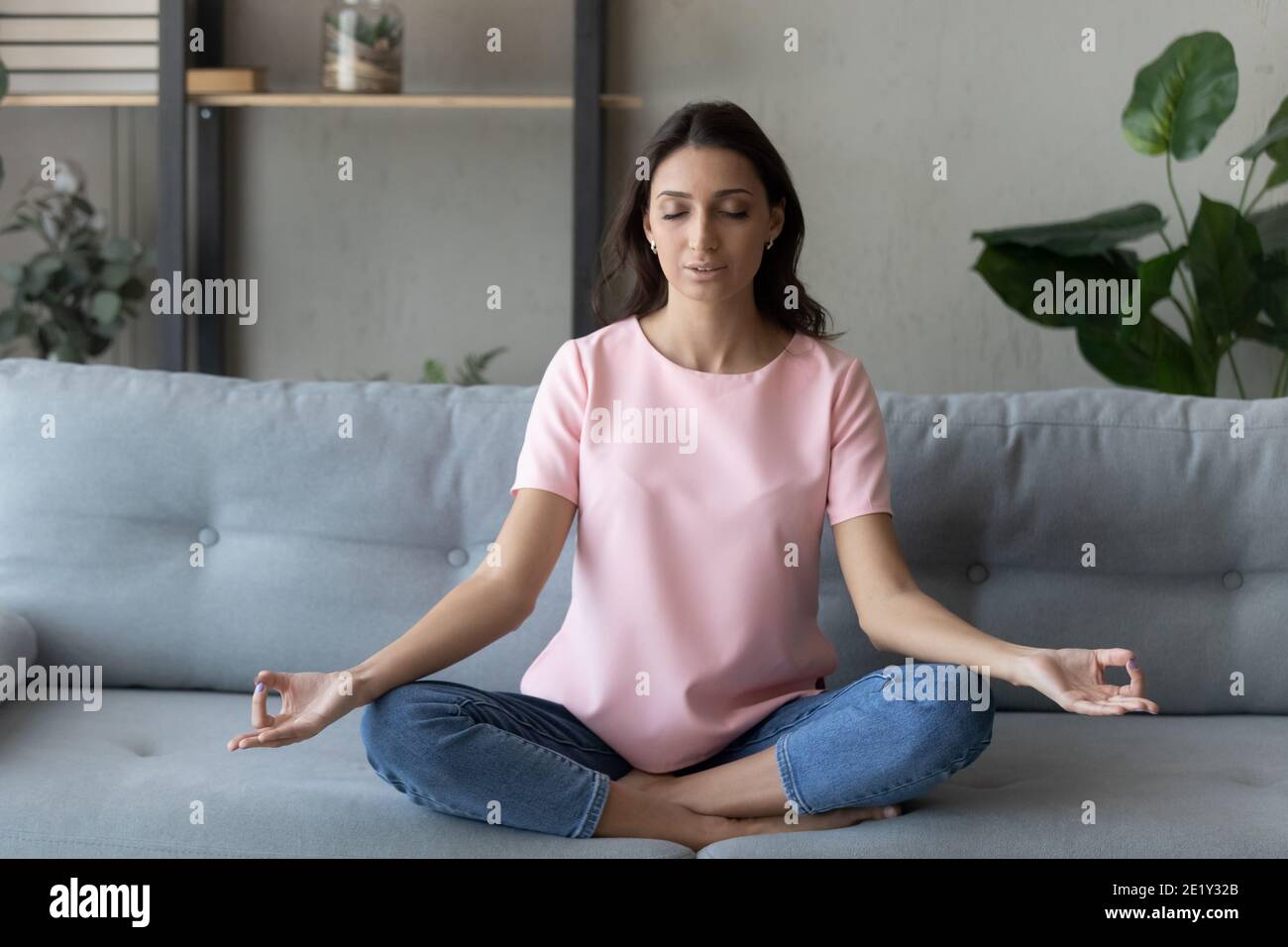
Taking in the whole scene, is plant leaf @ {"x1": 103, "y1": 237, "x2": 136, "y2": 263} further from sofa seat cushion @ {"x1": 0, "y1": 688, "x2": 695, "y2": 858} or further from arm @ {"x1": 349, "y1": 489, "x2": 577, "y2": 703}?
arm @ {"x1": 349, "y1": 489, "x2": 577, "y2": 703}

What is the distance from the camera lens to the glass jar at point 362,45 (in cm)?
256

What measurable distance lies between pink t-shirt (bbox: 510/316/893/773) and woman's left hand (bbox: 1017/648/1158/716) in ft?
1.04

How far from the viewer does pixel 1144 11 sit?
2.67m

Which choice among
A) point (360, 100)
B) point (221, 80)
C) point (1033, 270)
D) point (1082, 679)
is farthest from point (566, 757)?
point (221, 80)

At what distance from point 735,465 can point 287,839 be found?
1.96 ft

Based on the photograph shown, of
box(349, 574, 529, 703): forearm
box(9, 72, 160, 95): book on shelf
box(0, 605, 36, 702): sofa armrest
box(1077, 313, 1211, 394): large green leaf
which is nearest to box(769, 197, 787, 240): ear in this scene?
box(349, 574, 529, 703): forearm

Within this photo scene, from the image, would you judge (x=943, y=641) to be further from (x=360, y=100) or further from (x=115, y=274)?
(x=115, y=274)

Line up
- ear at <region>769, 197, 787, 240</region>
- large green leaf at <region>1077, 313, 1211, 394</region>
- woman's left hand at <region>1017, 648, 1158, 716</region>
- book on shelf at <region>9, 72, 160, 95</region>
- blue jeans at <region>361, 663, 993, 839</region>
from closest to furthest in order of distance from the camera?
woman's left hand at <region>1017, 648, 1158, 716</region>
blue jeans at <region>361, 663, 993, 839</region>
ear at <region>769, 197, 787, 240</region>
large green leaf at <region>1077, 313, 1211, 394</region>
book on shelf at <region>9, 72, 160, 95</region>

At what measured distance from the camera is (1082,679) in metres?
1.23

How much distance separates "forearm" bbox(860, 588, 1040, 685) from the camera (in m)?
1.26

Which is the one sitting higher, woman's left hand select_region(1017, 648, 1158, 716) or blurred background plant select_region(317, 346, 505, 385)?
blurred background plant select_region(317, 346, 505, 385)

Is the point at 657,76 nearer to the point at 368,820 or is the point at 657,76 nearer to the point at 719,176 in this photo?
the point at 719,176
